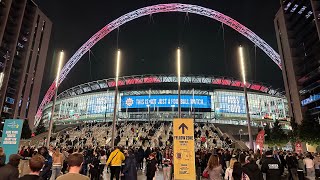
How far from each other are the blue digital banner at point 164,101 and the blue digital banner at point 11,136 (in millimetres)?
71357

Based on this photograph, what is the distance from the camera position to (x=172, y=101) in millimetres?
87125

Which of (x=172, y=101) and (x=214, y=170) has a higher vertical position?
(x=172, y=101)

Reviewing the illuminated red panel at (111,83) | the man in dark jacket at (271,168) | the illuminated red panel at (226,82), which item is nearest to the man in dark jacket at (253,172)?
the man in dark jacket at (271,168)

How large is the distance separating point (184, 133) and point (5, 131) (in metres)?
11.8

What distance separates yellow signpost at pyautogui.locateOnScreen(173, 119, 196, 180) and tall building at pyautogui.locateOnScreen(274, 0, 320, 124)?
216ft

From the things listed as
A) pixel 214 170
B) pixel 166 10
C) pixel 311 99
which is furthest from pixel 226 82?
pixel 214 170

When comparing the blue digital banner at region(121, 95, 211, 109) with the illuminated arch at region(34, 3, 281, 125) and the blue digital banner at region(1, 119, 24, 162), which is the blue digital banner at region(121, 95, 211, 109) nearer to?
the illuminated arch at region(34, 3, 281, 125)

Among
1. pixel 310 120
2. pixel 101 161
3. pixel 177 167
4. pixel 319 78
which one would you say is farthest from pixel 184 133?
pixel 319 78

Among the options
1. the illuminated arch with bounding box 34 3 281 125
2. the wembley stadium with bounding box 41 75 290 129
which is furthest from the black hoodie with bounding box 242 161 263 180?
the wembley stadium with bounding box 41 75 290 129

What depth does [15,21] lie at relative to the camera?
7994 cm

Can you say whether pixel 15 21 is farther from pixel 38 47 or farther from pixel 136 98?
pixel 136 98

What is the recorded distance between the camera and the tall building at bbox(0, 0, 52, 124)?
74.1 metres

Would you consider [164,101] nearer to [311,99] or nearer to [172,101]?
[172,101]

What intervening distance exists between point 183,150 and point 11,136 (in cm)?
1141
